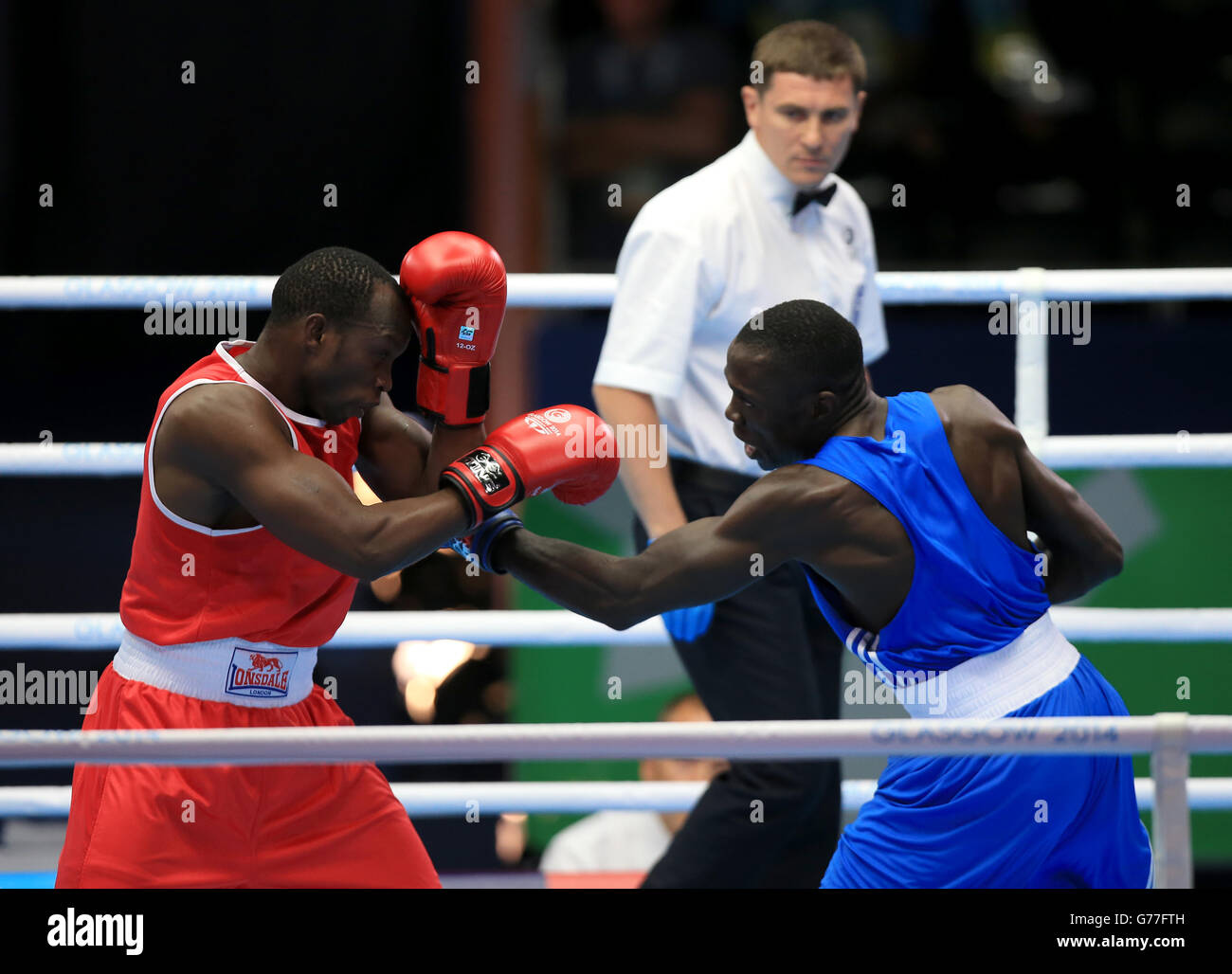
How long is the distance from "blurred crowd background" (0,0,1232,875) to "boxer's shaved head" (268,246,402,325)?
2.42 meters

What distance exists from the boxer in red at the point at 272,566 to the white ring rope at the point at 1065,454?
67cm

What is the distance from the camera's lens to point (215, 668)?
211cm

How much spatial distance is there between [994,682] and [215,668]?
3.47 feet

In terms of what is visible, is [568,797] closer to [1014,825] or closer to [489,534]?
[489,534]

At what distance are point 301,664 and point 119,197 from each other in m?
3.94

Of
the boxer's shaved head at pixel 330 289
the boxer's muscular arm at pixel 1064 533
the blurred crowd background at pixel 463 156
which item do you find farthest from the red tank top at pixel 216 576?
the blurred crowd background at pixel 463 156

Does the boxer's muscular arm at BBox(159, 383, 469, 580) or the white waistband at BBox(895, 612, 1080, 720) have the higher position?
the boxer's muscular arm at BBox(159, 383, 469, 580)

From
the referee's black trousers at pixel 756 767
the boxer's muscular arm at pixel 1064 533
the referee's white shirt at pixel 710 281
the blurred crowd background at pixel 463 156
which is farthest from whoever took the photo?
the blurred crowd background at pixel 463 156

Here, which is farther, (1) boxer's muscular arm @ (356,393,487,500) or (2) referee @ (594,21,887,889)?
(2) referee @ (594,21,887,889)

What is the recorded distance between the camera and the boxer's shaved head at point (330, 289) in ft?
6.88

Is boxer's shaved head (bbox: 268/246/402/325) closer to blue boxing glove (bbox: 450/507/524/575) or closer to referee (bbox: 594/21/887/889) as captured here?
blue boxing glove (bbox: 450/507/524/575)

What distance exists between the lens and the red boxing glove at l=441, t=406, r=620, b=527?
6.90 ft

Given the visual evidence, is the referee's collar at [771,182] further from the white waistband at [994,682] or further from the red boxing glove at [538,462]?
the white waistband at [994,682]

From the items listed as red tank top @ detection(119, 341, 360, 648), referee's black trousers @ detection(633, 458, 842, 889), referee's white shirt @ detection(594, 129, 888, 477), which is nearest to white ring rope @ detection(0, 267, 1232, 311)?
referee's white shirt @ detection(594, 129, 888, 477)
